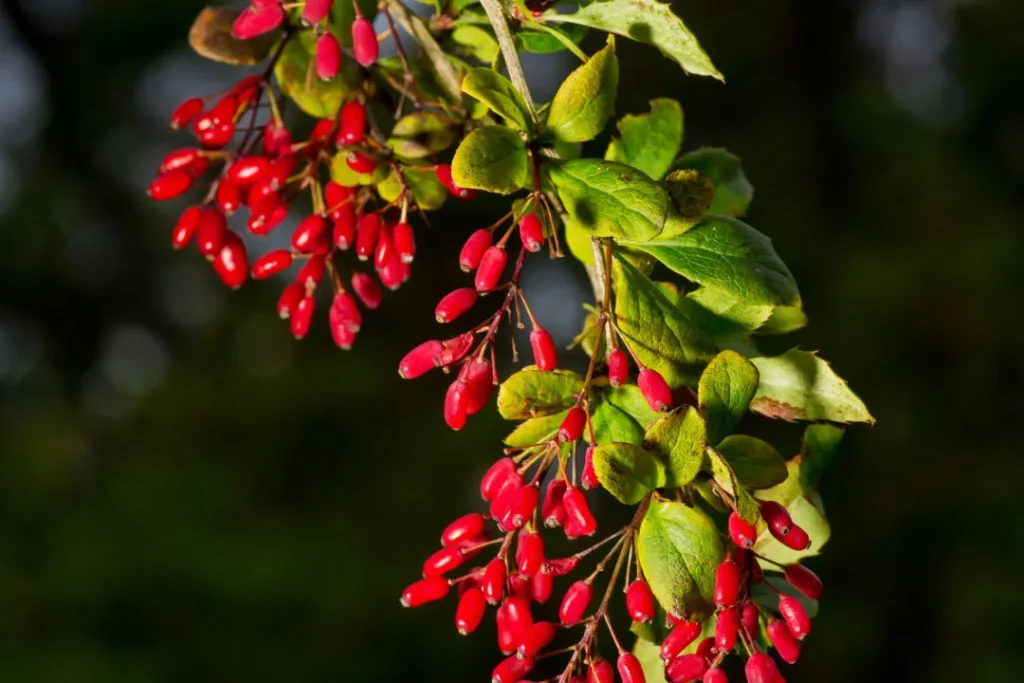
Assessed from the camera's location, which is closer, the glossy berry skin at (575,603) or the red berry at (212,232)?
the glossy berry skin at (575,603)

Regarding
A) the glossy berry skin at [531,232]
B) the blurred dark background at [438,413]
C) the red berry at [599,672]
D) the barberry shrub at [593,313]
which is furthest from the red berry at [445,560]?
the blurred dark background at [438,413]

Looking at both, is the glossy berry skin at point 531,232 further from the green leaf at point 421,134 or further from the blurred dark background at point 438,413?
the blurred dark background at point 438,413

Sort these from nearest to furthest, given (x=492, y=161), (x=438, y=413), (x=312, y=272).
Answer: (x=492, y=161) → (x=312, y=272) → (x=438, y=413)

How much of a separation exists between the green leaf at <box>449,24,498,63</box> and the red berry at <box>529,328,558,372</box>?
17cm

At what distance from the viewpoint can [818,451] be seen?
0.55 metres

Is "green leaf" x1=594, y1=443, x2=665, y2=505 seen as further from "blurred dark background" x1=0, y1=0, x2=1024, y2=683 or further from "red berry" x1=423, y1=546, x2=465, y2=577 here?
"blurred dark background" x1=0, y1=0, x2=1024, y2=683

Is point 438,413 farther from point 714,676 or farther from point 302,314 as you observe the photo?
point 714,676

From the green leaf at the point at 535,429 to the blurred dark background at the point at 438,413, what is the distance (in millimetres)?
1411

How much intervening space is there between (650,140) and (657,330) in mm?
145

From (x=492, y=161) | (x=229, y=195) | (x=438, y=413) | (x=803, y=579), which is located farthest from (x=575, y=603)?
(x=438, y=413)

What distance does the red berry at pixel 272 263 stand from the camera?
27.9 inches

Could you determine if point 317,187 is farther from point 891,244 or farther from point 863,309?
point 891,244

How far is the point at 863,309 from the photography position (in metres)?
3.17

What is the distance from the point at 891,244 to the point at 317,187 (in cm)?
309
